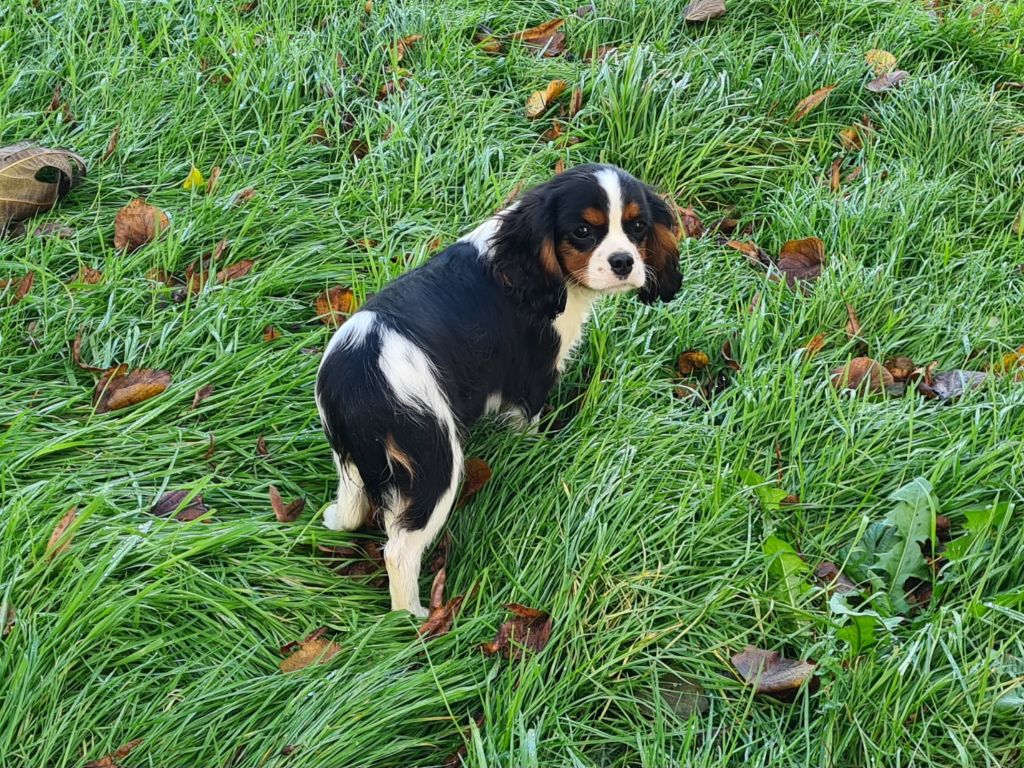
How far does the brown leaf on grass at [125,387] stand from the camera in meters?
3.12

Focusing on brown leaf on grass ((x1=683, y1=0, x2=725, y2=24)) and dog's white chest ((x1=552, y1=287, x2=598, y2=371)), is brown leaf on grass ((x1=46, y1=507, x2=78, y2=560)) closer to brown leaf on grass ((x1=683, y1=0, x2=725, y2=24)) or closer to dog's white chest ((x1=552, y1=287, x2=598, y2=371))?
dog's white chest ((x1=552, y1=287, x2=598, y2=371))

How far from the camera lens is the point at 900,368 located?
341cm

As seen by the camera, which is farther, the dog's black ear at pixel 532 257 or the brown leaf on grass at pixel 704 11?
the brown leaf on grass at pixel 704 11

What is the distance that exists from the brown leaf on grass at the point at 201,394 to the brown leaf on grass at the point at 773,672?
1.72 m

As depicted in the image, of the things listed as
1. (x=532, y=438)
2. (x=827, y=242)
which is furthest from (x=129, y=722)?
(x=827, y=242)

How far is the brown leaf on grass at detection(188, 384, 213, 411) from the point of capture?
314 cm

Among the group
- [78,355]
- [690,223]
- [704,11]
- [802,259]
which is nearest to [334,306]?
[78,355]

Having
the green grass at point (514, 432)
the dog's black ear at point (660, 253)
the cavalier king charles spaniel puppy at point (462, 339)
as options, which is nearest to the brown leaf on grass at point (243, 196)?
the green grass at point (514, 432)

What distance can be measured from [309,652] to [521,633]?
1.68 feet

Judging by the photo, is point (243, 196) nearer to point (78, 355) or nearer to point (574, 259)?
point (78, 355)

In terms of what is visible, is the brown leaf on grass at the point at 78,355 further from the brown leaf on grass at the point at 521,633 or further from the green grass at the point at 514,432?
the brown leaf on grass at the point at 521,633

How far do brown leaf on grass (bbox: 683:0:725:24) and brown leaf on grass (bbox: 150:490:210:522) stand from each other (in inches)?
124

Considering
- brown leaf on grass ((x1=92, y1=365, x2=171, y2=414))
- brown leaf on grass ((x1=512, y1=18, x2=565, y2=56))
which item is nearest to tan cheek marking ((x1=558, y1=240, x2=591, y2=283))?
brown leaf on grass ((x1=92, y1=365, x2=171, y2=414))

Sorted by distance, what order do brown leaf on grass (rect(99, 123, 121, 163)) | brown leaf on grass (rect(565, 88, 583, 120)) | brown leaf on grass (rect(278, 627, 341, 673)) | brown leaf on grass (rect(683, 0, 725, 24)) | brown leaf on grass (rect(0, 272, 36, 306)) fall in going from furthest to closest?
1. brown leaf on grass (rect(683, 0, 725, 24))
2. brown leaf on grass (rect(565, 88, 583, 120))
3. brown leaf on grass (rect(99, 123, 121, 163))
4. brown leaf on grass (rect(0, 272, 36, 306))
5. brown leaf on grass (rect(278, 627, 341, 673))
